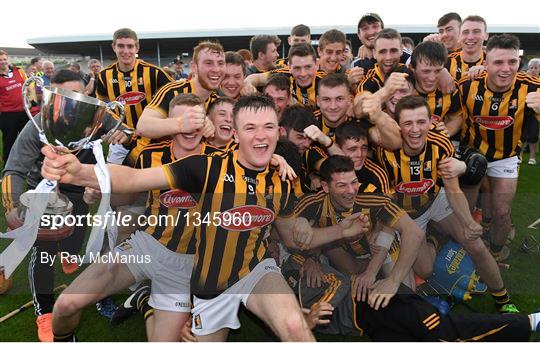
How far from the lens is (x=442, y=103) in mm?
3514

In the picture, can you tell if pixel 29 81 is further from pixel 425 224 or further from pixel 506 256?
pixel 506 256

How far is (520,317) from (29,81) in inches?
Result: 112

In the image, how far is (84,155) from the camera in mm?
3125

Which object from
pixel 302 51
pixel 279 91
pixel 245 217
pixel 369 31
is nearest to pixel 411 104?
pixel 279 91

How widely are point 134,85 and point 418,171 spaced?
296 cm

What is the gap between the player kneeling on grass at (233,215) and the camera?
2188 mm

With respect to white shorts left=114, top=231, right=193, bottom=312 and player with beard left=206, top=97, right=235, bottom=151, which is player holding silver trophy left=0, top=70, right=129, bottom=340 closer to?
white shorts left=114, top=231, right=193, bottom=312

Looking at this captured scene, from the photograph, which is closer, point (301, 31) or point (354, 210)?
point (354, 210)

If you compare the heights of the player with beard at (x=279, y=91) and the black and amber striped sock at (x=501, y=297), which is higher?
the player with beard at (x=279, y=91)

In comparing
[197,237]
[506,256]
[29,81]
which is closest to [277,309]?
[197,237]

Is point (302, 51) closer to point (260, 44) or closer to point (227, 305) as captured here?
point (260, 44)

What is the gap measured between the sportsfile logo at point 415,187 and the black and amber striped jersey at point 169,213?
139cm

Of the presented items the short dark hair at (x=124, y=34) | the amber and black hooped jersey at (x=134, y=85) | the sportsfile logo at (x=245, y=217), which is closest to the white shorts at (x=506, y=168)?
the sportsfile logo at (x=245, y=217)

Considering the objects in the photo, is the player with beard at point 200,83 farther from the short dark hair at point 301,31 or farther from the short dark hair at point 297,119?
the short dark hair at point 301,31
